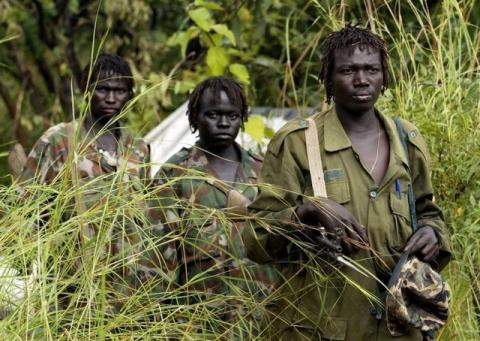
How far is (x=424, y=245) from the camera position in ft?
13.0

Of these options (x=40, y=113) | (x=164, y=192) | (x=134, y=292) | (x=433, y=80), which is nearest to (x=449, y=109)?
(x=433, y=80)

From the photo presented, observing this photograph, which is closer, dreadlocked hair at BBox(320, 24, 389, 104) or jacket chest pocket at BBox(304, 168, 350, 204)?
jacket chest pocket at BBox(304, 168, 350, 204)

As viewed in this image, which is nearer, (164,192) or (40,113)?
(164,192)

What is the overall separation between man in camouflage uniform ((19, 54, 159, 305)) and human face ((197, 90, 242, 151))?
27 cm

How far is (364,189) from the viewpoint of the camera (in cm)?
403

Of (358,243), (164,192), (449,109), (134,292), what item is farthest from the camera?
(449,109)

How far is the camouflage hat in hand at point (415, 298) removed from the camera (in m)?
3.90

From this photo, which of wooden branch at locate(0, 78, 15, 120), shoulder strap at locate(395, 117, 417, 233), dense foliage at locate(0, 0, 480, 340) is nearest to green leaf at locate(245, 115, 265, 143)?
dense foliage at locate(0, 0, 480, 340)

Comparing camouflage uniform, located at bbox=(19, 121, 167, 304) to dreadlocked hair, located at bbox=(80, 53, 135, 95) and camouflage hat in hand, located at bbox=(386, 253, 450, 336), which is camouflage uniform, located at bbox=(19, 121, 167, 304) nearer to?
dreadlocked hair, located at bbox=(80, 53, 135, 95)

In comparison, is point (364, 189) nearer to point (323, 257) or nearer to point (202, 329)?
point (323, 257)

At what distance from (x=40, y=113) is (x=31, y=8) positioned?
2.87 feet

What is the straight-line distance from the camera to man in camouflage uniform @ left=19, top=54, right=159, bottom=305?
3.87 meters

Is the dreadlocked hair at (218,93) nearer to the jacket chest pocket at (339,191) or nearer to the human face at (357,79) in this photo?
the human face at (357,79)

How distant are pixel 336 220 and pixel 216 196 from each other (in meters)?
1.19
